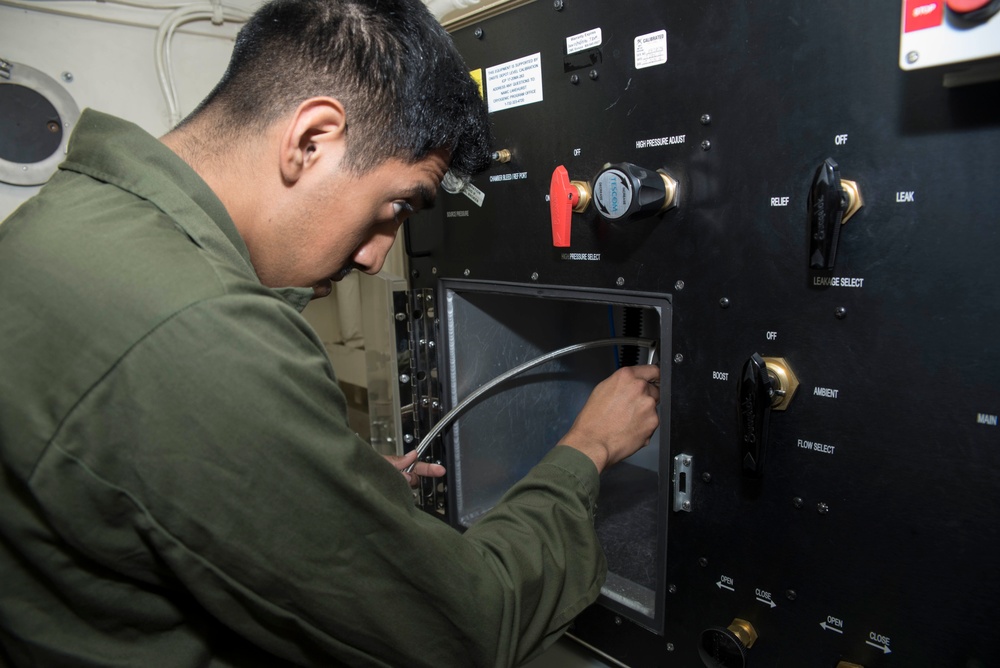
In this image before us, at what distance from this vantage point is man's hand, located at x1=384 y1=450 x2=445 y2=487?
0.98m

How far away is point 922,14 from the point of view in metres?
0.45

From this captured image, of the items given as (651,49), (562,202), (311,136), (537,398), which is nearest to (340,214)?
(311,136)

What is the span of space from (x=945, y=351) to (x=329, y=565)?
1.77ft

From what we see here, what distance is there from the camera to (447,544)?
1.77 ft

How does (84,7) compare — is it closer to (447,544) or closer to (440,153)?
(440,153)

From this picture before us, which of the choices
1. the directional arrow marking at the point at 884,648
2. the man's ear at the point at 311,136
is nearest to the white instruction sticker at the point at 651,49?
the man's ear at the point at 311,136

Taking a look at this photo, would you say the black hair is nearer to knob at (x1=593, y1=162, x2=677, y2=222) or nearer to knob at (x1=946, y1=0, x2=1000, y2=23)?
knob at (x1=593, y1=162, x2=677, y2=222)

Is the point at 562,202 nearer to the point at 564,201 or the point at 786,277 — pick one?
the point at 564,201

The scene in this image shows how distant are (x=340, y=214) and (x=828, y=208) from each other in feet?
1.57

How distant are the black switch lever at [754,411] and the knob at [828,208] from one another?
117 millimetres

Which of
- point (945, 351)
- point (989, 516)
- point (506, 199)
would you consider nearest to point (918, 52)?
point (945, 351)

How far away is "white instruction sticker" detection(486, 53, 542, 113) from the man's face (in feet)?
0.55

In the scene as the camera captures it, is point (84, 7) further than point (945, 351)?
Yes

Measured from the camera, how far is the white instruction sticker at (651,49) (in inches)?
25.6
